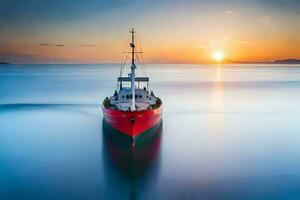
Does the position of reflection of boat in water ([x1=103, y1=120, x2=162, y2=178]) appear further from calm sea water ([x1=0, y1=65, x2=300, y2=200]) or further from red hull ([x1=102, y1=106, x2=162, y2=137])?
red hull ([x1=102, y1=106, x2=162, y2=137])

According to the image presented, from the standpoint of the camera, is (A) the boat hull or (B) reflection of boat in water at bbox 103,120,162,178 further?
(A) the boat hull

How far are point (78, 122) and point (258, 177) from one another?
5110 millimetres

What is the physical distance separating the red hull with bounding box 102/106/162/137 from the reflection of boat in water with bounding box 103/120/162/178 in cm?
19

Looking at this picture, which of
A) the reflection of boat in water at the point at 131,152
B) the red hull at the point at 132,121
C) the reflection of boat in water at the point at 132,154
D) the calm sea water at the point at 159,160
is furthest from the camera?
the red hull at the point at 132,121

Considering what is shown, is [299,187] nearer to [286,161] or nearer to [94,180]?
[286,161]

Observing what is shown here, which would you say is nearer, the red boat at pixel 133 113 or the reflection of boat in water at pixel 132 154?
the reflection of boat in water at pixel 132 154

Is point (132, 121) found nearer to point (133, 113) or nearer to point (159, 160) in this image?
point (133, 113)

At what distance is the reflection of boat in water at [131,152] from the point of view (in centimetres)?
516

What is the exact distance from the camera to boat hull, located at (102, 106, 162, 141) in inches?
237

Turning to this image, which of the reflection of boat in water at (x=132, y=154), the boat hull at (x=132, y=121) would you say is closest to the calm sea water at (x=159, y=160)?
the reflection of boat in water at (x=132, y=154)

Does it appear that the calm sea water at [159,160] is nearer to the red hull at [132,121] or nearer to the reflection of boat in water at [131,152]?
the reflection of boat in water at [131,152]

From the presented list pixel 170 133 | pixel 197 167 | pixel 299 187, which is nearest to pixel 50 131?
pixel 170 133

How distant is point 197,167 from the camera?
16.9 ft

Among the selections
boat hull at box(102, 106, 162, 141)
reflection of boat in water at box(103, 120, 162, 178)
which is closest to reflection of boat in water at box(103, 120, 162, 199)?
reflection of boat in water at box(103, 120, 162, 178)
